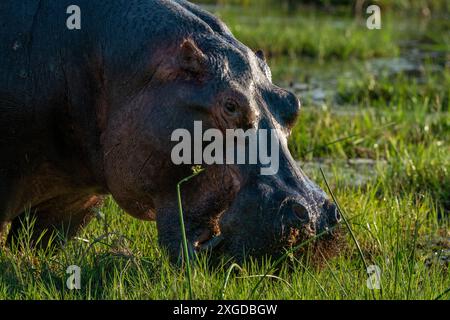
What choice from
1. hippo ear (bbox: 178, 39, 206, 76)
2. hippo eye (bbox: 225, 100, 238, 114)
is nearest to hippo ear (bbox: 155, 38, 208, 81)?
hippo ear (bbox: 178, 39, 206, 76)

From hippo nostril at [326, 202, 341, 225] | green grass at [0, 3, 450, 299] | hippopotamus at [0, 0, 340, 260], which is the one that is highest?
hippopotamus at [0, 0, 340, 260]

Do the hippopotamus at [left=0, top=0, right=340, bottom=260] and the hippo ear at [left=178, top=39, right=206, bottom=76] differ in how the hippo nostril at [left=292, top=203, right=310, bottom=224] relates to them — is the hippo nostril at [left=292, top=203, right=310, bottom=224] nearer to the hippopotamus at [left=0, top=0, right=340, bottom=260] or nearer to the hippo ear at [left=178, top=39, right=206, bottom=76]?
the hippopotamus at [left=0, top=0, right=340, bottom=260]

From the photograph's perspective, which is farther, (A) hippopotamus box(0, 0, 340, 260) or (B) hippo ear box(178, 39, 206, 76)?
(B) hippo ear box(178, 39, 206, 76)

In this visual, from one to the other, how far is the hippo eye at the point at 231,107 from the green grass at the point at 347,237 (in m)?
0.59

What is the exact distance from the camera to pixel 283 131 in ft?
13.9

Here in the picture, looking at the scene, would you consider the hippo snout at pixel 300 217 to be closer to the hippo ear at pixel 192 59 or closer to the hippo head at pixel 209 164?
the hippo head at pixel 209 164

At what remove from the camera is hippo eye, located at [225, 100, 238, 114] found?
4.11 m

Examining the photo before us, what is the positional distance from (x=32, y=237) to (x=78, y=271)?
39.5 inches

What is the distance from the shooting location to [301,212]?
3.88 m

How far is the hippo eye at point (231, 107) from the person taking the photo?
4.11 meters

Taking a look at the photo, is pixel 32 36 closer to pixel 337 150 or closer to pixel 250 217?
pixel 250 217

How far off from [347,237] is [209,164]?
1147 mm

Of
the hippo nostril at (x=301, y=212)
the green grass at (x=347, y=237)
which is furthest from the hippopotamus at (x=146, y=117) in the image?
the green grass at (x=347, y=237)

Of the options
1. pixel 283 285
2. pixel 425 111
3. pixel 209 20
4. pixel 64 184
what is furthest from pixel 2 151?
pixel 425 111
